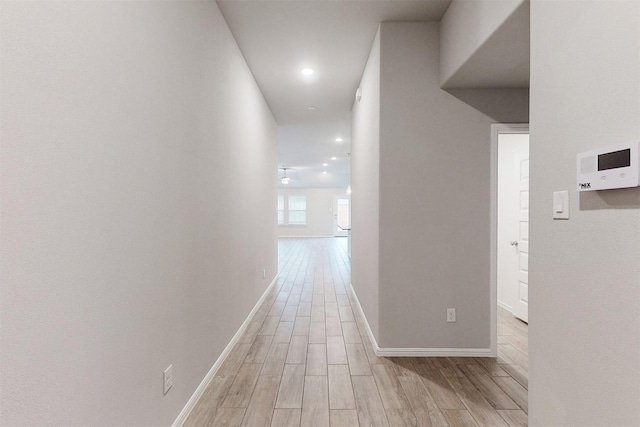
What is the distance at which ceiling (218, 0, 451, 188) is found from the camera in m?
2.64

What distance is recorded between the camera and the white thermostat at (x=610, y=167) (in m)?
0.99

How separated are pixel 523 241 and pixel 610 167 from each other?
125 inches

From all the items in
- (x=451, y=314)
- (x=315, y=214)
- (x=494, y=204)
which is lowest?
(x=451, y=314)

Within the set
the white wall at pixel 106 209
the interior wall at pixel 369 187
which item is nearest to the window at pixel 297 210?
the interior wall at pixel 369 187

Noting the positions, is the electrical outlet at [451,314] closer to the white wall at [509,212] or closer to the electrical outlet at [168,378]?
the white wall at [509,212]

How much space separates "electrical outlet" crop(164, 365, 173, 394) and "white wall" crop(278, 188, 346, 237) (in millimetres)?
13648

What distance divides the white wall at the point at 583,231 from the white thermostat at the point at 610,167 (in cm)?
4

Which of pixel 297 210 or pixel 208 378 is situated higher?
pixel 297 210

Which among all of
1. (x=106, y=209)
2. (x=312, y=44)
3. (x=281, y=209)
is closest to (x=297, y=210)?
(x=281, y=209)

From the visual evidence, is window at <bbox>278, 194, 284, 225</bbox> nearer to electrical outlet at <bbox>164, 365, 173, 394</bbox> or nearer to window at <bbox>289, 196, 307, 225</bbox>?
window at <bbox>289, 196, 307, 225</bbox>

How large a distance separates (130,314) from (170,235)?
1.60 ft

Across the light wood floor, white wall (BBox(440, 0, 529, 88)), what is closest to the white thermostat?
white wall (BBox(440, 0, 529, 88))

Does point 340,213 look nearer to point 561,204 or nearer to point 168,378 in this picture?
point 168,378

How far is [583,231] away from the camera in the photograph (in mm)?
1209
